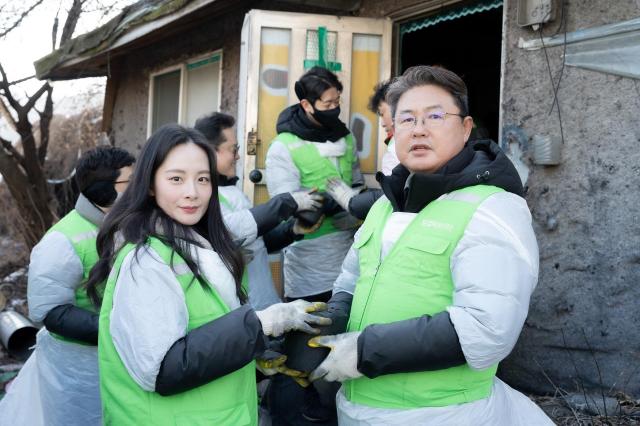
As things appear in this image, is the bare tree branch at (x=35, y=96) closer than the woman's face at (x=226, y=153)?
No

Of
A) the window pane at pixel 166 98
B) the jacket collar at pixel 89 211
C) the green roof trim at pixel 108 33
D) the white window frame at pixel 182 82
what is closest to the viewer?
the jacket collar at pixel 89 211

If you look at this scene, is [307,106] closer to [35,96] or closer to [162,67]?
[162,67]

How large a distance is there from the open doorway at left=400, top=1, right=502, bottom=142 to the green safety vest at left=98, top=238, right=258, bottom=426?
5237mm

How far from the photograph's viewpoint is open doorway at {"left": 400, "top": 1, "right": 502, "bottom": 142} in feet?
23.8

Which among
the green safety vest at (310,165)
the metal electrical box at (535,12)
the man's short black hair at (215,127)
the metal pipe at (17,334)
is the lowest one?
the metal pipe at (17,334)

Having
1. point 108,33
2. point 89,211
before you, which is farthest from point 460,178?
point 108,33

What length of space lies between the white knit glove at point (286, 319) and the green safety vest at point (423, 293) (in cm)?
15

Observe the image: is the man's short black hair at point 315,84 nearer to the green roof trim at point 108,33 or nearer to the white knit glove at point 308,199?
the white knit glove at point 308,199

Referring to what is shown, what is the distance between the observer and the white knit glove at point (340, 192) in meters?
3.56

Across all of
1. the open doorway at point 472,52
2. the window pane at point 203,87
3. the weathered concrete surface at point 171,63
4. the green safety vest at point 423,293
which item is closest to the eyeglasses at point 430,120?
the green safety vest at point 423,293

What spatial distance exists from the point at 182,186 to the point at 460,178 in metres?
0.77

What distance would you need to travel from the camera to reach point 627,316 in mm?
3189

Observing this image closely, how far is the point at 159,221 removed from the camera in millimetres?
1903

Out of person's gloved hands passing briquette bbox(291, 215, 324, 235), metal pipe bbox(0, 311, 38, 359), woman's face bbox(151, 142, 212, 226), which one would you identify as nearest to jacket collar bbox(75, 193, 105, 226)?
person's gloved hands passing briquette bbox(291, 215, 324, 235)
